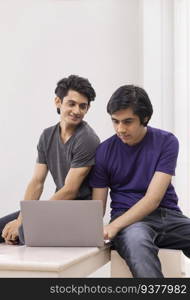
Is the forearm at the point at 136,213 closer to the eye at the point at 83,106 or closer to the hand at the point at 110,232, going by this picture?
the hand at the point at 110,232

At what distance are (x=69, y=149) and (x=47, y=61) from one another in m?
1.17

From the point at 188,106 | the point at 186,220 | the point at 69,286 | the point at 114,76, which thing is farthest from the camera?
the point at 114,76

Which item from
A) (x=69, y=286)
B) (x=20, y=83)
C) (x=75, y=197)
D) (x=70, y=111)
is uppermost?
(x=20, y=83)

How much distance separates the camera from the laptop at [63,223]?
1702 millimetres

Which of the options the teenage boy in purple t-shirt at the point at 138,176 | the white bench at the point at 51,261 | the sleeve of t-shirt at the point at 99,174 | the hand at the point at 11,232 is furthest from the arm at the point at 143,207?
the hand at the point at 11,232

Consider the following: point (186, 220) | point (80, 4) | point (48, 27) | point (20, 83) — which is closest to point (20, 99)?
point (20, 83)

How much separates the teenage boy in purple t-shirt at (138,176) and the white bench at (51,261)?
0.19m

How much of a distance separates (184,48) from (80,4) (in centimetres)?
78

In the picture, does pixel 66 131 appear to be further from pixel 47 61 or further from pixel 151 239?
pixel 47 61

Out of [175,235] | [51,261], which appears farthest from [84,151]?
[51,261]

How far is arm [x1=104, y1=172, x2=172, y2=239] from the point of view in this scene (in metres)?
1.88

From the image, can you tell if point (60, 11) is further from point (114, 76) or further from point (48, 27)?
point (114, 76)

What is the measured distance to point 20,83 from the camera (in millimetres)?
3168

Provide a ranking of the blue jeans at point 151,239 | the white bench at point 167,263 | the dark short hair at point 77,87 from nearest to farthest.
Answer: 1. the blue jeans at point 151,239
2. the white bench at point 167,263
3. the dark short hair at point 77,87
